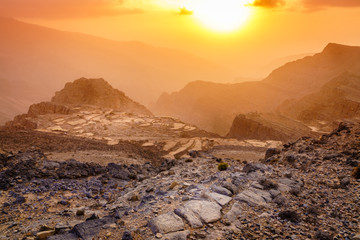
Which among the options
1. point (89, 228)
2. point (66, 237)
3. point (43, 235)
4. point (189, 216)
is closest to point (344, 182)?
point (189, 216)

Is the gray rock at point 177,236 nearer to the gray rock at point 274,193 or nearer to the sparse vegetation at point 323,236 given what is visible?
the sparse vegetation at point 323,236

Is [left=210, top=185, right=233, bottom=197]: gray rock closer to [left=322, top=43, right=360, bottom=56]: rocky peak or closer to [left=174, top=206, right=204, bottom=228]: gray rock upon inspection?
[left=174, top=206, right=204, bottom=228]: gray rock

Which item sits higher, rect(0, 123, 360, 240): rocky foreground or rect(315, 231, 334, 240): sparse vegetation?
rect(315, 231, 334, 240): sparse vegetation

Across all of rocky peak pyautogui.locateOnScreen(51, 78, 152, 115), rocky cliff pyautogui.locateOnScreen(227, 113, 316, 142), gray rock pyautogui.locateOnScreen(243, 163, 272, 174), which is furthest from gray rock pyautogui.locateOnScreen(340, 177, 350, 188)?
rocky peak pyautogui.locateOnScreen(51, 78, 152, 115)

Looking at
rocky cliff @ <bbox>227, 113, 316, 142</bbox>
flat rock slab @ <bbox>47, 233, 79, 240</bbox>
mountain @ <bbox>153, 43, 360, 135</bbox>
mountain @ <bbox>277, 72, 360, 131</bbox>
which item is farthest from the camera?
mountain @ <bbox>153, 43, 360, 135</bbox>

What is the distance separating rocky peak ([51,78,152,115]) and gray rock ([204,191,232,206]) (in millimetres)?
67525

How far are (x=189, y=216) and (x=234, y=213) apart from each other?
1.53 m

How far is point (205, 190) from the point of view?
32.4 ft

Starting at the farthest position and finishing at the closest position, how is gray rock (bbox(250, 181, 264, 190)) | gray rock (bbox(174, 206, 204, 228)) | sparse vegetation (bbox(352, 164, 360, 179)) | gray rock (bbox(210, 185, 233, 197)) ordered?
sparse vegetation (bbox(352, 164, 360, 179)) → gray rock (bbox(250, 181, 264, 190)) → gray rock (bbox(210, 185, 233, 197)) → gray rock (bbox(174, 206, 204, 228))

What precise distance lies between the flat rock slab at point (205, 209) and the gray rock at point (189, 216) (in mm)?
141

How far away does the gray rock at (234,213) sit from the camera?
7810mm

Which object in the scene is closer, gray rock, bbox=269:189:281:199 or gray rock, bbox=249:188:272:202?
gray rock, bbox=249:188:272:202

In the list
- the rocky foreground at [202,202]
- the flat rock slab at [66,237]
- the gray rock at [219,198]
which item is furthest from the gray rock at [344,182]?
the flat rock slab at [66,237]

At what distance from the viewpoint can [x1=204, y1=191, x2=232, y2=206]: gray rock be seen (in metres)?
8.77
